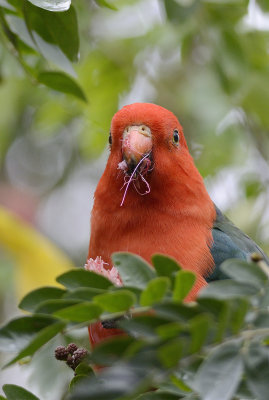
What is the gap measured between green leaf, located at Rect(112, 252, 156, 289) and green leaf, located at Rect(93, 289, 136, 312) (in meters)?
0.10

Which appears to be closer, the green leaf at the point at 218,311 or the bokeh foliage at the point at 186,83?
the green leaf at the point at 218,311

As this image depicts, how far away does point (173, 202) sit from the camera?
2.85 metres

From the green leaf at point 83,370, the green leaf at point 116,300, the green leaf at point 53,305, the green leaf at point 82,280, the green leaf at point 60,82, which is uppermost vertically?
the green leaf at point 60,82

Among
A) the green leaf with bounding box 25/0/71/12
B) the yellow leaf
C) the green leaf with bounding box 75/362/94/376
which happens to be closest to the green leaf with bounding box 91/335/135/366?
the green leaf with bounding box 75/362/94/376

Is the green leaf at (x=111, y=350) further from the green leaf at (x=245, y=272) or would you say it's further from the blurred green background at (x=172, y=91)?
the blurred green background at (x=172, y=91)

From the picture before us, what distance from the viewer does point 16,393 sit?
65.0 inches

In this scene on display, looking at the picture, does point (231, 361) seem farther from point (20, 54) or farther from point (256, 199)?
point (256, 199)

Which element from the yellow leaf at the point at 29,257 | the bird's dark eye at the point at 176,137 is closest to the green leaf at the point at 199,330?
the bird's dark eye at the point at 176,137

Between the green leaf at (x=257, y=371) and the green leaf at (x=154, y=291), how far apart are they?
21cm

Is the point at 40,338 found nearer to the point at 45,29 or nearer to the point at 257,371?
the point at 257,371

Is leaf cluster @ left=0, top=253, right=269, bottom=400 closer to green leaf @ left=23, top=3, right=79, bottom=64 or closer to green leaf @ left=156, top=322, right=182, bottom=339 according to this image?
green leaf @ left=156, top=322, right=182, bottom=339

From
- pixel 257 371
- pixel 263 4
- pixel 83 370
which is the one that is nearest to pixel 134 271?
pixel 257 371

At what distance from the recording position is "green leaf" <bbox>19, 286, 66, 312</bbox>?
1.51 metres

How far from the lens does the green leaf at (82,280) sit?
1528 mm
